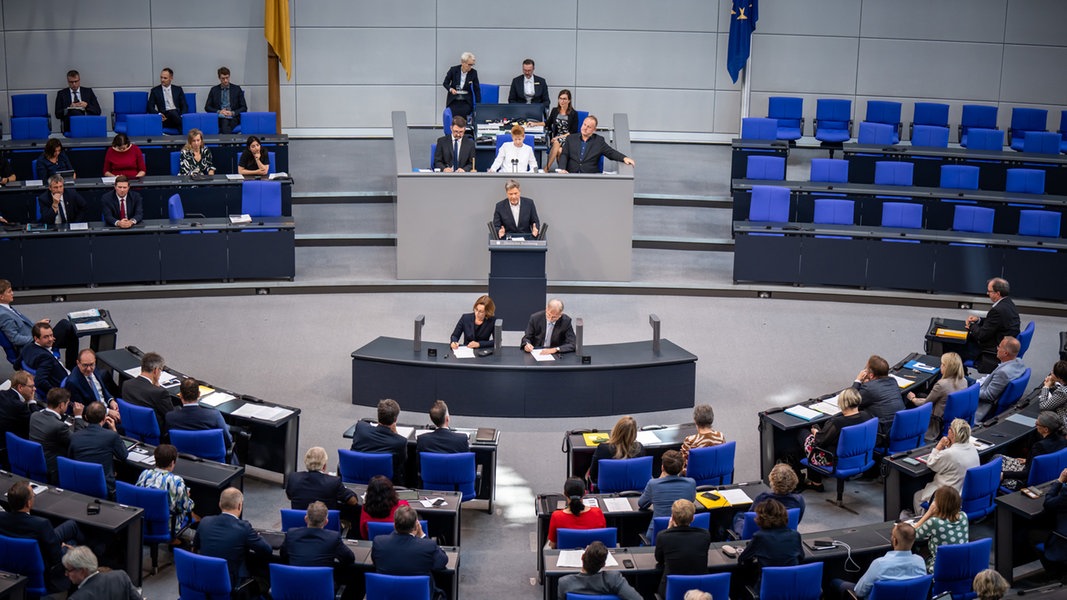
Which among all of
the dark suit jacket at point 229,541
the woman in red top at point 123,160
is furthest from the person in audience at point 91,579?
the woman in red top at point 123,160

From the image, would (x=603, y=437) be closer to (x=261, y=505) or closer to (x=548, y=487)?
(x=548, y=487)

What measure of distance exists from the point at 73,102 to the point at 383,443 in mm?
12146

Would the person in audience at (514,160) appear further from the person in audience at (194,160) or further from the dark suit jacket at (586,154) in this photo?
the person in audience at (194,160)

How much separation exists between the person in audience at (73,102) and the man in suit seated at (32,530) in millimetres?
12405

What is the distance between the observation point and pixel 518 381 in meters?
11.5

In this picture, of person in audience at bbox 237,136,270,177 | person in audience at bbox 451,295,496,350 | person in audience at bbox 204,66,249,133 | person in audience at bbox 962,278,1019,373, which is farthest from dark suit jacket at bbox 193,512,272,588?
person in audience at bbox 204,66,249,133

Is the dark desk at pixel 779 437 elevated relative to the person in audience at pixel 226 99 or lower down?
lower down

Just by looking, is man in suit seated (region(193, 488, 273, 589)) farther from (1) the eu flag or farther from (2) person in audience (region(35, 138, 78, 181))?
(1) the eu flag

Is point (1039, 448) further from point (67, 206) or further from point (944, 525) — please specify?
point (67, 206)

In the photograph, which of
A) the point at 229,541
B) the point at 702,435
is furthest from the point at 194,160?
the point at 229,541

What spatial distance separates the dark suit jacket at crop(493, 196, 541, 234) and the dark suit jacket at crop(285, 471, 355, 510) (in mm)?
6222

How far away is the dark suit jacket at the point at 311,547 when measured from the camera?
24.8ft

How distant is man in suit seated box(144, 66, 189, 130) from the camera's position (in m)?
18.6

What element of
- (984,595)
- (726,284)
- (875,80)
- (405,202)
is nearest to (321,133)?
(405,202)
